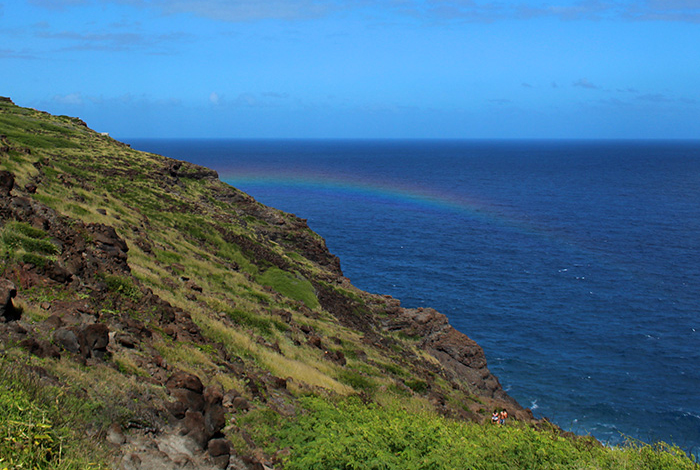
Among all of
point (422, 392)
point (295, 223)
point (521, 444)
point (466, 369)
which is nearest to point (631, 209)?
point (295, 223)

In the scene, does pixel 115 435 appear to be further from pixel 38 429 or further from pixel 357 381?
pixel 357 381

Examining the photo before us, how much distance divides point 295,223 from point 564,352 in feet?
99.5

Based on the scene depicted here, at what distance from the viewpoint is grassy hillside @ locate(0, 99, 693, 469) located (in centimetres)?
1213

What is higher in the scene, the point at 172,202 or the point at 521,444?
the point at 172,202

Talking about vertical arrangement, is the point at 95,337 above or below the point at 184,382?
above

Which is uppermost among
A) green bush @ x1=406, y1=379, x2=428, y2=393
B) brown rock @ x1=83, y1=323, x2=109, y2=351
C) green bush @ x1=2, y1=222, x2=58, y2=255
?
green bush @ x1=2, y1=222, x2=58, y2=255

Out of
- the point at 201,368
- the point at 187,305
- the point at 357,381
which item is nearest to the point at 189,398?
the point at 201,368

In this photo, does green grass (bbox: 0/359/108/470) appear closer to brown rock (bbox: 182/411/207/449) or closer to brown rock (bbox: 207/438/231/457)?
brown rock (bbox: 182/411/207/449)

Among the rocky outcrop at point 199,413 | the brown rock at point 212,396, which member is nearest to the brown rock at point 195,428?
the rocky outcrop at point 199,413

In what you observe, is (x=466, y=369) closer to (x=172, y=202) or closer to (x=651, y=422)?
(x=651, y=422)

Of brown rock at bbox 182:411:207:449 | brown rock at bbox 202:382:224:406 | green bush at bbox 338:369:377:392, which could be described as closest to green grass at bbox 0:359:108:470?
brown rock at bbox 182:411:207:449

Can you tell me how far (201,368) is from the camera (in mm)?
18109

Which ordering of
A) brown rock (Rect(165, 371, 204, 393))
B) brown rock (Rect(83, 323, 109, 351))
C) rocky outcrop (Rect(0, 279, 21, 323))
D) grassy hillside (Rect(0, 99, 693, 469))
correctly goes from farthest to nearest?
brown rock (Rect(165, 371, 204, 393)) → brown rock (Rect(83, 323, 109, 351)) → rocky outcrop (Rect(0, 279, 21, 323)) → grassy hillside (Rect(0, 99, 693, 469))

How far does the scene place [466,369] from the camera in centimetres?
3878
